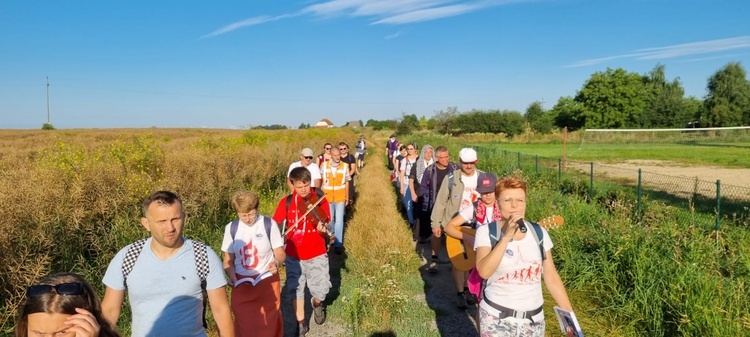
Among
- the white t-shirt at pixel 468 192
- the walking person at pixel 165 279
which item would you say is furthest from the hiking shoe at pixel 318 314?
the walking person at pixel 165 279

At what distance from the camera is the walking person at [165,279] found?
7.93 ft

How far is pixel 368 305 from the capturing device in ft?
16.8

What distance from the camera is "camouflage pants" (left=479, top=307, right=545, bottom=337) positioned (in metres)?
2.69

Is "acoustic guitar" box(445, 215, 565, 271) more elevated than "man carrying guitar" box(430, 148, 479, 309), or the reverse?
"man carrying guitar" box(430, 148, 479, 309)

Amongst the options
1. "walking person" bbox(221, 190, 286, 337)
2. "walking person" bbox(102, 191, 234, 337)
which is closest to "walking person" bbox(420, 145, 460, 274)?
"walking person" bbox(221, 190, 286, 337)

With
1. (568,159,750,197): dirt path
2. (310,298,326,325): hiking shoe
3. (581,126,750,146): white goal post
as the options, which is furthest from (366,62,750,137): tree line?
(310,298,326,325): hiking shoe

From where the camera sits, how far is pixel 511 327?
8.86 ft

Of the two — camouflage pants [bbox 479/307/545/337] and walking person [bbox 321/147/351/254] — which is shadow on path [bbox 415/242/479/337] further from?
camouflage pants [bbox 479/307/545/337]

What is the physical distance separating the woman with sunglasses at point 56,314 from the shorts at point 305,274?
3033 millimetres

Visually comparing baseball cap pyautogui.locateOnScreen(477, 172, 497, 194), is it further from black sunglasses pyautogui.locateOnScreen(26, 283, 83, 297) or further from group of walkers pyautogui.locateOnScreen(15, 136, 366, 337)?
black sunglasses pyautogui.locateOnScreen(26, 283, 83, 297)

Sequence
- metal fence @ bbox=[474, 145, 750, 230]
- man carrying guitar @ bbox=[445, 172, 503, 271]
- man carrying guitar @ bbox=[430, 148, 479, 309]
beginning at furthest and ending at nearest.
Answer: metal fence @ bbox=[474, 145, 750, 230], man carrying guitar @ bbox=[430, 148, 479, 309], man carrying guitar @ bbox=[445, 172, 503, 271]

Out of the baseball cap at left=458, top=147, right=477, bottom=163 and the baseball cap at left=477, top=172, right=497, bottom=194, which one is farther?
the baseball cap at left=458, top=147, right=477, bottom=163

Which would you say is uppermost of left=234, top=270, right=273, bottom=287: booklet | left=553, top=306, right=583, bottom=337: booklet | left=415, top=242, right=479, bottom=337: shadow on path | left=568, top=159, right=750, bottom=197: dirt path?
left=553, top=306, right=583, bottom=337: booklet

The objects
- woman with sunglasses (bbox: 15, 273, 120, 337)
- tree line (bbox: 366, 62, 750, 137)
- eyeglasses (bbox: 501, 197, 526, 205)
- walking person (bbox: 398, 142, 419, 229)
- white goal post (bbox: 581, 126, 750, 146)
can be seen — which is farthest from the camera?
tree line (bbox: 366, 62, 750, 137)
